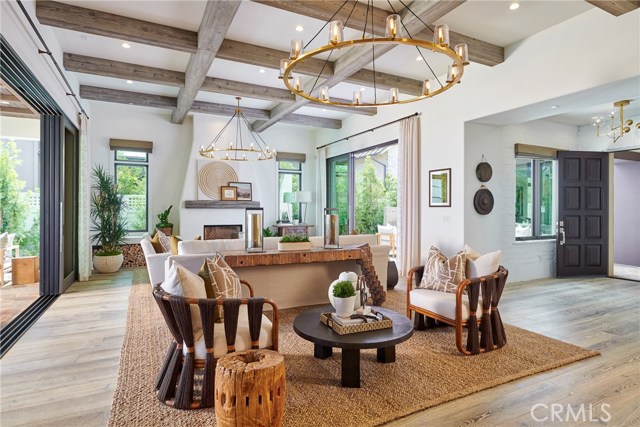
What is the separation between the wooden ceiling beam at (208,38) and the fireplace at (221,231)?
3.10 m

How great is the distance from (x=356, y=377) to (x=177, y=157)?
7245 mm

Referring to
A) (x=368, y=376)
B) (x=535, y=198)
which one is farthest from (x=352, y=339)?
(x=535, y=198)

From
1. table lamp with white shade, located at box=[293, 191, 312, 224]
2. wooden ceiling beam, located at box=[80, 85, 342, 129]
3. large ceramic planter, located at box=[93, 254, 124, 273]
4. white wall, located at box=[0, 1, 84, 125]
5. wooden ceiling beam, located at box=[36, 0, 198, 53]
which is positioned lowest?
large ceramic planter, located at box=[93, 254, 124, 273]

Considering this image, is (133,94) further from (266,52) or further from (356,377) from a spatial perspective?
(356,377)

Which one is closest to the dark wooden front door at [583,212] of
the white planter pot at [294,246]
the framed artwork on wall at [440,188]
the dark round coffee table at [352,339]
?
the framed artwork on wall at [440,188]

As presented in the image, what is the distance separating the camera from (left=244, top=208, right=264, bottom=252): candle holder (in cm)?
400

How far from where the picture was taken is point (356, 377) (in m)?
2.42

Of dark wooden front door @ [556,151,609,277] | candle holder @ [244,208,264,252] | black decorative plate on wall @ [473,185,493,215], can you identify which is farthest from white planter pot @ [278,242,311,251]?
dark wooden front door @ [556,151,609,277]

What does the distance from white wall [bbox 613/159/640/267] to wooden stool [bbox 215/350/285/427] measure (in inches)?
362

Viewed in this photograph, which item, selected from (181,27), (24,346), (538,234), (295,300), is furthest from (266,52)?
(538,234)

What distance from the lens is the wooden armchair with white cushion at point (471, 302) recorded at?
2947 millimetres

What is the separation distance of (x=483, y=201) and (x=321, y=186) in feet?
15.2

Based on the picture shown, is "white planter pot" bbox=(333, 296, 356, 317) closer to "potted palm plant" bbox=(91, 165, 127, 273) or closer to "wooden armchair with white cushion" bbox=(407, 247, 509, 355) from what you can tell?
"wooden armchair with white cushion" bbox=(407, 247, 509, 355)

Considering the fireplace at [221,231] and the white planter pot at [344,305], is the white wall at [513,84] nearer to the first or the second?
the white planter pot at [344,305]
